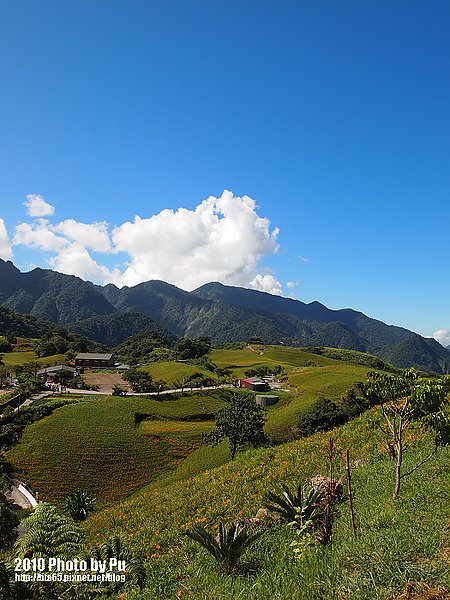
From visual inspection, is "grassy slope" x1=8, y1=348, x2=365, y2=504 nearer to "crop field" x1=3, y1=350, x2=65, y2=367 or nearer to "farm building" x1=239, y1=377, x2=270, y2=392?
"farm building" x1=239, y1=377, x2=270, y2=392

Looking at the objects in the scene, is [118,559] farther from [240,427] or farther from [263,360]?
[263,360]

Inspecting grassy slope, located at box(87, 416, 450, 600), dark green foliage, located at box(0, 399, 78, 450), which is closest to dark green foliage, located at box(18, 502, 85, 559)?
grassy slope, located at box(87, 416, 450, 600)

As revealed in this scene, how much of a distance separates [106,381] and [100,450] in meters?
49.4

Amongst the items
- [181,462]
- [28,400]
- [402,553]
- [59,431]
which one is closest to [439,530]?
[402,553]

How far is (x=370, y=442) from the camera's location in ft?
54.5

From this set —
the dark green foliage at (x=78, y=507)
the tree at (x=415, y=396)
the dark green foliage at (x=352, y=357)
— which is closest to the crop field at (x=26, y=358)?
the dark green foliage at (x=78, y=507)

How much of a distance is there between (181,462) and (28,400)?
35.5 m

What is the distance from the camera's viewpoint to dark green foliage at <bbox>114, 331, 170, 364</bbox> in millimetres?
140875

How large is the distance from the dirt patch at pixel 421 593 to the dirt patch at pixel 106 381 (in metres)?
78.9

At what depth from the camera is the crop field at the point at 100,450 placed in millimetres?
36625

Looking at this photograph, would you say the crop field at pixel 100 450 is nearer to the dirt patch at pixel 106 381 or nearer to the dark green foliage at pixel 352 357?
the dirt patch at pixel 106 381

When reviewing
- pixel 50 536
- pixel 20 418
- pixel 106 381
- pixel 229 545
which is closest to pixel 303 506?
pixel 229 545

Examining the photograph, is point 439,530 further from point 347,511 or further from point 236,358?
point 236,358

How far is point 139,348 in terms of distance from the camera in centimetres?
15638
